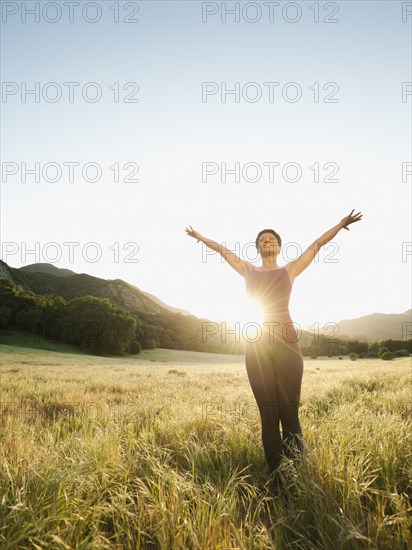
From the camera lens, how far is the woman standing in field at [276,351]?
328cm

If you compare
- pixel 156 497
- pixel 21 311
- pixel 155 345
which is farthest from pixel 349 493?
pixel 155 345

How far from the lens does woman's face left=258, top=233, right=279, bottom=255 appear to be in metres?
3.99

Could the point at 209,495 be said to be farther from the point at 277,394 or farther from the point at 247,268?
the point at 247,268

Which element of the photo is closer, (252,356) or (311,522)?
(311,522)

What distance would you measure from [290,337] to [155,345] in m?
83.5

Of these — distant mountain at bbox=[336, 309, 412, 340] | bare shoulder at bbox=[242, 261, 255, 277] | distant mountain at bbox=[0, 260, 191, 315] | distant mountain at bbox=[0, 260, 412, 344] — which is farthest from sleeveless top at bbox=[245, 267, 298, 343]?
distant mountain at bbox=[336, 309, 412, 340]

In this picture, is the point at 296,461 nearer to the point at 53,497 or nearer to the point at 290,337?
the point at 290,337

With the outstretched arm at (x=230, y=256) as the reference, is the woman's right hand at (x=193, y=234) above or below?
above

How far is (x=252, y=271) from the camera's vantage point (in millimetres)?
3969

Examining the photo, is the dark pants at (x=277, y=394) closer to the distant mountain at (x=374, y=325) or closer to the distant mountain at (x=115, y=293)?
the distant mountain at (x=115, y=293)

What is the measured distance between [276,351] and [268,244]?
137 cm

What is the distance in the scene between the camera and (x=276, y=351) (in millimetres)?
3428

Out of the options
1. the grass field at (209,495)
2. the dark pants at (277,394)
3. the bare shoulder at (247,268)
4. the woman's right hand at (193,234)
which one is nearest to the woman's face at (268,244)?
the bare shoulder at (247,268)

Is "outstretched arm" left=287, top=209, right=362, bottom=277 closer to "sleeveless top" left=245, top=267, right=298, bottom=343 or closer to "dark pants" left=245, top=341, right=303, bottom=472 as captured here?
"sleeveless top" left=245, top=267, right=298, bottom=343
